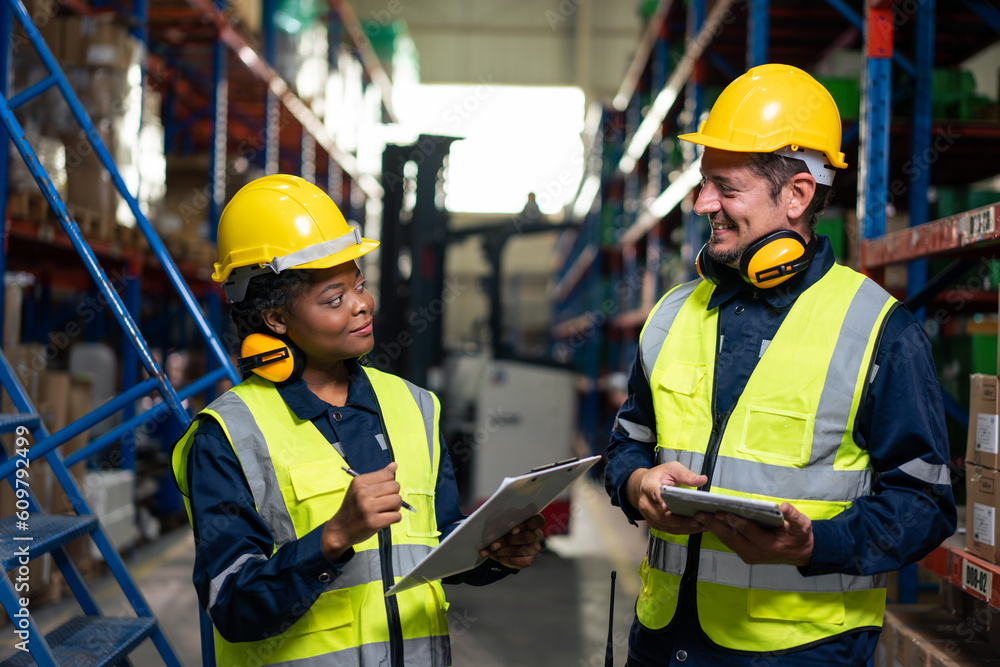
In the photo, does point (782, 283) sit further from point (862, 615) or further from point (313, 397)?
point (313, 397)

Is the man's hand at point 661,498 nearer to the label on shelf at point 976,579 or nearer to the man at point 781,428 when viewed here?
the man at point 781,428

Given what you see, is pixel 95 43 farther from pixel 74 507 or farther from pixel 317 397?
pixel 317 397

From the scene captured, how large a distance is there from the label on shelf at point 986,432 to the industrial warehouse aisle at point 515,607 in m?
2.62

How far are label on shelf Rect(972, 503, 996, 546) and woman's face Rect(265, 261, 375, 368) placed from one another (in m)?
1.81

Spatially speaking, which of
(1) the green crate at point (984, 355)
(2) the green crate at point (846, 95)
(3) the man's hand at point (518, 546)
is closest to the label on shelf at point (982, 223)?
(3) the man's hand at point (518, 546)

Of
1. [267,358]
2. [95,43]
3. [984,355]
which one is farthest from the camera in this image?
[95,43]

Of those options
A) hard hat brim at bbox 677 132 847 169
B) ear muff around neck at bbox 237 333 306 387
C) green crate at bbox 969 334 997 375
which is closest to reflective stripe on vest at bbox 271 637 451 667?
ear muff around neck at bbox 237 333 306 387

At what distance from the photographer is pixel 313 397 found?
190cm

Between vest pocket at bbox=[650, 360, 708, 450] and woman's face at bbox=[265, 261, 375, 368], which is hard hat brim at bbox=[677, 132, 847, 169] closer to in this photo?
vest pocket at bbox=[650, 360, 708, 450]

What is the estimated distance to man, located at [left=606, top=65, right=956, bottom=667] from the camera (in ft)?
5.82

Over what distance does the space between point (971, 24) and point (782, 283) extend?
4.20 meters

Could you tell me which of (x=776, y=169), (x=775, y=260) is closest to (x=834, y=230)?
(x=776, y=169)

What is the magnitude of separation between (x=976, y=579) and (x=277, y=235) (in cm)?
212

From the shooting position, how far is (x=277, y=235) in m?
1.98
